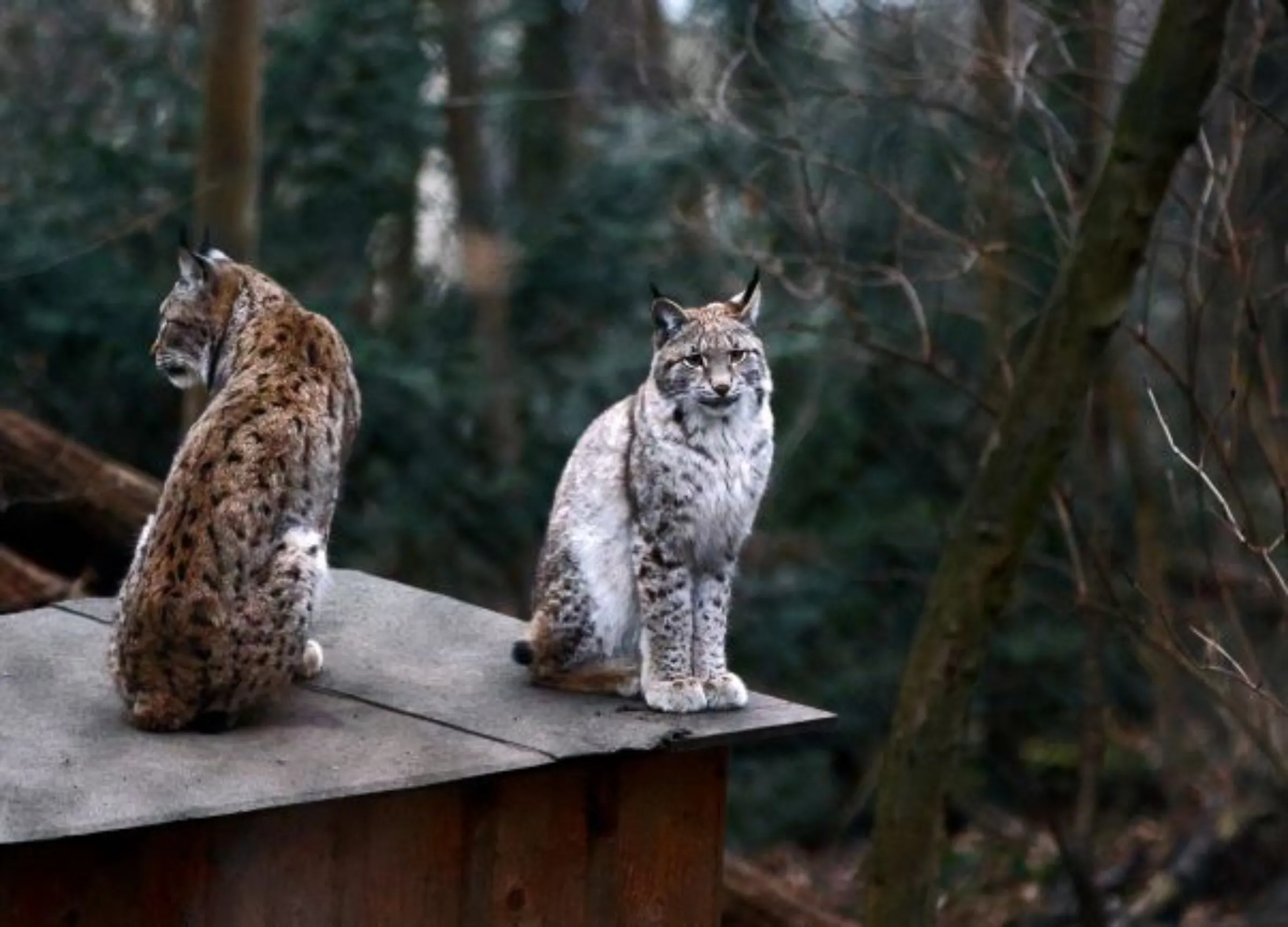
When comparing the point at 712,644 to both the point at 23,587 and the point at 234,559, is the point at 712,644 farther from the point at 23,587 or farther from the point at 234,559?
the point at 23,587

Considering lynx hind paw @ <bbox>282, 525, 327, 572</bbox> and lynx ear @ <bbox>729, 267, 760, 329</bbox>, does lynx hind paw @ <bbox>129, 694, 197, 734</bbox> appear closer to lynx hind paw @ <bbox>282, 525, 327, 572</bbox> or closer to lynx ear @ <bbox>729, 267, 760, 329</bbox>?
lynx hind paw @ <bbox>282, 525, 327, 572</bbox>

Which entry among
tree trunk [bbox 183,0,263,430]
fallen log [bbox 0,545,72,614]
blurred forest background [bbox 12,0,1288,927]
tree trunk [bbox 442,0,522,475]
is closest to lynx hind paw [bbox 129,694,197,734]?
fallen log [bbox 0,545,72,614]

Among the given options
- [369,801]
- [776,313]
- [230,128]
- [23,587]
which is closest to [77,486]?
[23,587]

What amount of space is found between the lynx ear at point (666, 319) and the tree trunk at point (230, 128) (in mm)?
3152

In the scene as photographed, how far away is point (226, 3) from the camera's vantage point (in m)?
7.87

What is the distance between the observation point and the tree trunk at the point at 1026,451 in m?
4.73

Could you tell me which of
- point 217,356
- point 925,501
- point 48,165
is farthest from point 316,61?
point 217,356

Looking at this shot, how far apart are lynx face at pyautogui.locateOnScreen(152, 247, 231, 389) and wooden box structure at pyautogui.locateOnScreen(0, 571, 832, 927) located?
2.44 ft

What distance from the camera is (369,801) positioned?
471 centimetres

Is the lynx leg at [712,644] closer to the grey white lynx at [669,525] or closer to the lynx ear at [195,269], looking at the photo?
the grey white lynx at [669,525]

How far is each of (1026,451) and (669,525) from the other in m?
0.81

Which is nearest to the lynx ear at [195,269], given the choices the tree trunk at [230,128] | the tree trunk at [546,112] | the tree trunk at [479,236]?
the tree trunk at [230,128]

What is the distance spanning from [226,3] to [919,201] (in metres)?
3.35

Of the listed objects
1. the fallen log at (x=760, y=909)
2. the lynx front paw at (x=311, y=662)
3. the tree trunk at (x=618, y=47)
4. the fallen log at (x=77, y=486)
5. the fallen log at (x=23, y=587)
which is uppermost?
the tree trunk at (x=618, y=47)
